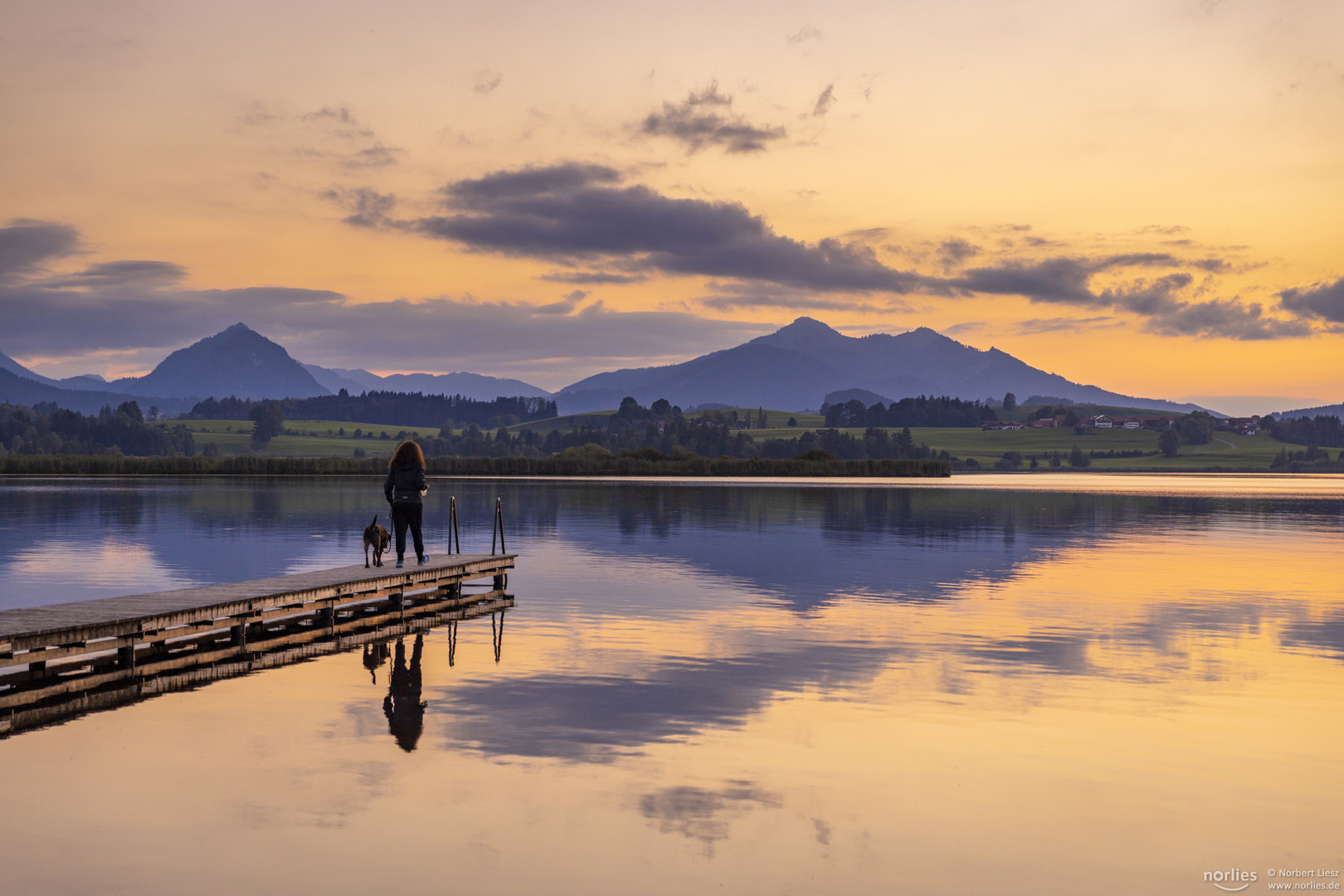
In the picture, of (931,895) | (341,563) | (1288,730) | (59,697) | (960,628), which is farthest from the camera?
(341,563)

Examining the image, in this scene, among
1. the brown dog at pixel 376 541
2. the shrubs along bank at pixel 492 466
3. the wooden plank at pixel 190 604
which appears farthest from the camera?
the shrubs along bank at pixel 492 466

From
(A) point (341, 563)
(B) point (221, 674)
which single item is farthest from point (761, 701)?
(A) point (341, 563)

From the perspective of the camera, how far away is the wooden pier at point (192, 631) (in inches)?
688

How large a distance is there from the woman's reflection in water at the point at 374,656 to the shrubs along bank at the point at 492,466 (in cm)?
13699

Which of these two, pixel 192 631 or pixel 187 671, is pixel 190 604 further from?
pixel 187 671

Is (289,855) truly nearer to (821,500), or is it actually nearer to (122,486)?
(821,500)

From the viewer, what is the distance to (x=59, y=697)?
56.4 feet

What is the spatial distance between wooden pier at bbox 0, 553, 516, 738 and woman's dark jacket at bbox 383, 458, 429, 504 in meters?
1.98

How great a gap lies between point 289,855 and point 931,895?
607 cm

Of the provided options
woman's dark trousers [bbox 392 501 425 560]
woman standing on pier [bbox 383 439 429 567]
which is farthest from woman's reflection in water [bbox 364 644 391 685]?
woman's dark trousers [bbox 392 501 425 560]

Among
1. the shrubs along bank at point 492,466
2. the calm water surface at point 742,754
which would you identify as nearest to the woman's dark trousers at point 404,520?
the calm water surface at point 742,754

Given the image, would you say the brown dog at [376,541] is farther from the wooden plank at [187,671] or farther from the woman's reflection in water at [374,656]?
the woman's reflection in water at [374,656]

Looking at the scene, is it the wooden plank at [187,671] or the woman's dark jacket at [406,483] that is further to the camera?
the woman's dark jacket at [406,483]

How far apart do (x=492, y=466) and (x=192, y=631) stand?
153094mm
